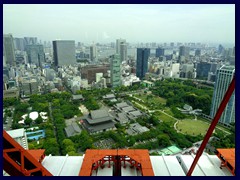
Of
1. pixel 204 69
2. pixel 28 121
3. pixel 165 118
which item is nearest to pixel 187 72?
pixel 204 69

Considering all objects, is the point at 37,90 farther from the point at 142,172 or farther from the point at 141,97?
the point at 142,172

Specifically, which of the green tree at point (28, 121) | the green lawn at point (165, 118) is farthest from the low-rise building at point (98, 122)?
the green lawn at point (165, 118)

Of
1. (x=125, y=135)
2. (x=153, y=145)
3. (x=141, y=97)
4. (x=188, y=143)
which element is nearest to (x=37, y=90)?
(x=141, y=97)

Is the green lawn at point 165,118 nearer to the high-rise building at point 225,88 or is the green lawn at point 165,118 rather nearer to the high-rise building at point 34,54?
the high-rise building at point 225,88

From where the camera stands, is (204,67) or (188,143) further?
(204,67)

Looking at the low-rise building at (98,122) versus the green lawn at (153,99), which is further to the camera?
the green lawn at (153,99)

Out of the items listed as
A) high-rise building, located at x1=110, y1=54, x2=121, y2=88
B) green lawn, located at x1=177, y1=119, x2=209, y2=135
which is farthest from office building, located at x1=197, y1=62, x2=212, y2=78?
green lawn, located at x1=177, y1=119, x2=209, y2=135

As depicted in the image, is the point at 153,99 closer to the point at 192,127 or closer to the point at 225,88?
the point at 192,127
